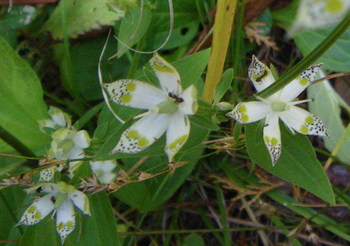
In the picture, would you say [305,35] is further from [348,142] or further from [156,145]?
[156,145]

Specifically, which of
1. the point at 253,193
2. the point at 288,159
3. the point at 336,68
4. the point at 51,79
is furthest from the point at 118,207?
the point at 336,68

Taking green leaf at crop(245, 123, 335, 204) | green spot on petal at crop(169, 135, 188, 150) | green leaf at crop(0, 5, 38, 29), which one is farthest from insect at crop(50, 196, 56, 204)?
green leaf at crop(0, 5, 38, 29)

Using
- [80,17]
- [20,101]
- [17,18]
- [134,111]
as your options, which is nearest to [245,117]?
[134,111]

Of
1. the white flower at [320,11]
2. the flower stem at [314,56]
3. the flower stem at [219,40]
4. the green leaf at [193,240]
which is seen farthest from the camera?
the green leaf at [193,240]

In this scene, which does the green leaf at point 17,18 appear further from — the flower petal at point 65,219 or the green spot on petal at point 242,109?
the green spot on petal at point 242,109

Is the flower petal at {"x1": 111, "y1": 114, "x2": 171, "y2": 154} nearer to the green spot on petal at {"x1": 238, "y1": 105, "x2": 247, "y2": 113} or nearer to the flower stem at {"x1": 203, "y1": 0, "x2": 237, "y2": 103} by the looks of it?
the green spot on petal at {"x1": 238, "y1": 105, "x2": 247, "y2": 113}

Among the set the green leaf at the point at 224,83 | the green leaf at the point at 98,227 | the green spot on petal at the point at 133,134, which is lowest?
the green leaf at the point at 98,227

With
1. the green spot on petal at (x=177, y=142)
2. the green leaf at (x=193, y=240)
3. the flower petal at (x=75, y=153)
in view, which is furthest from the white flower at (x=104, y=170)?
Answer: the green leaf at (x=193, y=240)
